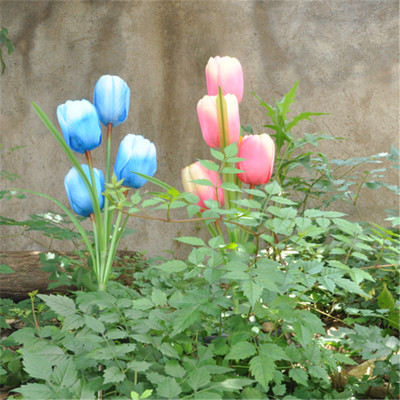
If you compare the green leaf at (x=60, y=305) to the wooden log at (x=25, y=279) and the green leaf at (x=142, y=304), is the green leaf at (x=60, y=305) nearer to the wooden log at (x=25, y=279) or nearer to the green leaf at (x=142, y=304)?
the green leaf at (x=142, y=304)

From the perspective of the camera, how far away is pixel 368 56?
205cm

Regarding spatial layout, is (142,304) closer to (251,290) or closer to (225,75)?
(251,290)

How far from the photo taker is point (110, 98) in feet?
2.89

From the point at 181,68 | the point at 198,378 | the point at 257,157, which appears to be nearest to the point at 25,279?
the point at 257,157

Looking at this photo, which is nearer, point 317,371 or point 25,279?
point 317,371

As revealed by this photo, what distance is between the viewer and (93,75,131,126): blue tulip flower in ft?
2.85

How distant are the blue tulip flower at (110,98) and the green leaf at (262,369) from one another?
1.83 feet

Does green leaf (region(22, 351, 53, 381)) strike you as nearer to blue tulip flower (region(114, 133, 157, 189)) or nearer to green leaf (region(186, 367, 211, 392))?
green leaf (region(186, 367, 211, 392))

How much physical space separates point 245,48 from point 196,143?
0.56 m

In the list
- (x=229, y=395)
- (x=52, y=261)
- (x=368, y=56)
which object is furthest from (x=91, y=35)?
(x=229, y=395)

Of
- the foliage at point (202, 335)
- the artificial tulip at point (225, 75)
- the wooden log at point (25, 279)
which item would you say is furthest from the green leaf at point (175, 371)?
the wooden log at point (25, 279)

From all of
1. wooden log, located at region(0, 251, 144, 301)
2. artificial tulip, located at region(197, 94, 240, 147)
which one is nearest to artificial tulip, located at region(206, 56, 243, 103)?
artificial tulip, located at region(197, 94, 240, 147)

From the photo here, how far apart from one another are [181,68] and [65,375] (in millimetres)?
2065

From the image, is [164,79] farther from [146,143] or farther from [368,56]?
[146,143]
